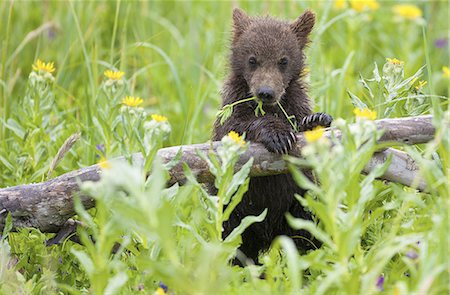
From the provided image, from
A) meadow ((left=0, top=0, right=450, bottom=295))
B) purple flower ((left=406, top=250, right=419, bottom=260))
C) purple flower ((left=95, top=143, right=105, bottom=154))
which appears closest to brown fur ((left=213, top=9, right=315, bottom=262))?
meadow ((left=0, top=0, right=450, bottom=295))

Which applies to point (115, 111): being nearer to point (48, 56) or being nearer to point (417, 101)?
point (417, 101)

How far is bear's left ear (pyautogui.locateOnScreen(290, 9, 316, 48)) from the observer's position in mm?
4715

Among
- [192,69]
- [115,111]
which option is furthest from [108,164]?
[192,69]

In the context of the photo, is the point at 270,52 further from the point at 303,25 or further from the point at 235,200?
the point at 235,200

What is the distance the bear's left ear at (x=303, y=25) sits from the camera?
186 inches

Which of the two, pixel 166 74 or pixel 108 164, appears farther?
pixel 166 74

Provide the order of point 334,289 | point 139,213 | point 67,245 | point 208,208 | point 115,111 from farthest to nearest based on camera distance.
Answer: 1. point 115,111
2. point 67,245
3. point 208,208
4. point 334,289
5. point 139,213

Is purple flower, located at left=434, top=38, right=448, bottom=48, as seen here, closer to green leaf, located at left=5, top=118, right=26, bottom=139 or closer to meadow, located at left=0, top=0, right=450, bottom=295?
meadow, located at left=0, top=0, right=450, bottom=295

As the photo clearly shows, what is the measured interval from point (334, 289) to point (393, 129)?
97cm

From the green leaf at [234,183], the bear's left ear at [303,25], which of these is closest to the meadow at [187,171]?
the green leaf at [234,183]

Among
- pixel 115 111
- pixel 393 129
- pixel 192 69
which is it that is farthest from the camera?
pixel 192 69

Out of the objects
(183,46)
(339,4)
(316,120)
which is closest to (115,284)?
(316,120)

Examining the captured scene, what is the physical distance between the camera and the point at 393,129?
3406mm

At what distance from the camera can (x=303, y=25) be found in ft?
15.5
